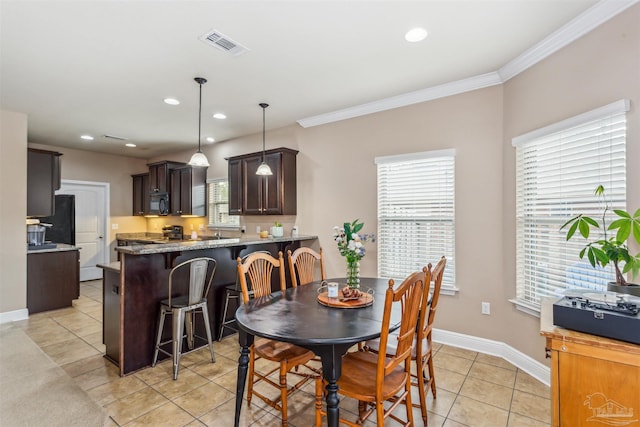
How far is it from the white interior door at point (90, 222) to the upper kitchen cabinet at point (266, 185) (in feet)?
12.3

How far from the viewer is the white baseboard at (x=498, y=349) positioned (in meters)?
2.68

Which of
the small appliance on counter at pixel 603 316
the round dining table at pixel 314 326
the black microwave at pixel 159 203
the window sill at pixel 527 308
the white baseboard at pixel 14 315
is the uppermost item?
the black microwave at pixel 159 203

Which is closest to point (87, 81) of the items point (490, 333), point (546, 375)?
point (490, 333)

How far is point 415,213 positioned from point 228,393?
2.58m

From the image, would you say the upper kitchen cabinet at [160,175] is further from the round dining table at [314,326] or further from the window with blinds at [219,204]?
the round dining table at [314,326]

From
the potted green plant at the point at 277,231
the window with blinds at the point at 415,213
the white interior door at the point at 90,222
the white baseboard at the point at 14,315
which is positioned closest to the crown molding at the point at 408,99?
the window with blinds at the point at 415,213

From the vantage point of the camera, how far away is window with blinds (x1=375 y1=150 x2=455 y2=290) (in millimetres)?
3475

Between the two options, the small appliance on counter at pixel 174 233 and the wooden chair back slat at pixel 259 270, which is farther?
the small appliance on counter at pixel 174 233

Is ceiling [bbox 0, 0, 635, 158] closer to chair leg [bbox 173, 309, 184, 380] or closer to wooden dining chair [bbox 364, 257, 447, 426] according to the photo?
wooden dining chair [bbox 364, 257, 447, 426]

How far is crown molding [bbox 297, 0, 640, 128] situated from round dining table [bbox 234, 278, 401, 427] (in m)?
2.32

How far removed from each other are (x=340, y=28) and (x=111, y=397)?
10.9ft

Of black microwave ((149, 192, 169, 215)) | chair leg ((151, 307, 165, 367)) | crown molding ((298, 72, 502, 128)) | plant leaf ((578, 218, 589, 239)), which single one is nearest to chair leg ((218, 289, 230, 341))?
chair leg ((151, 307, 165, 367))

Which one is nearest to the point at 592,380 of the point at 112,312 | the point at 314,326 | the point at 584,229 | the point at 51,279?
the point at 584,229

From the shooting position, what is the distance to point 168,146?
21.0 feet
